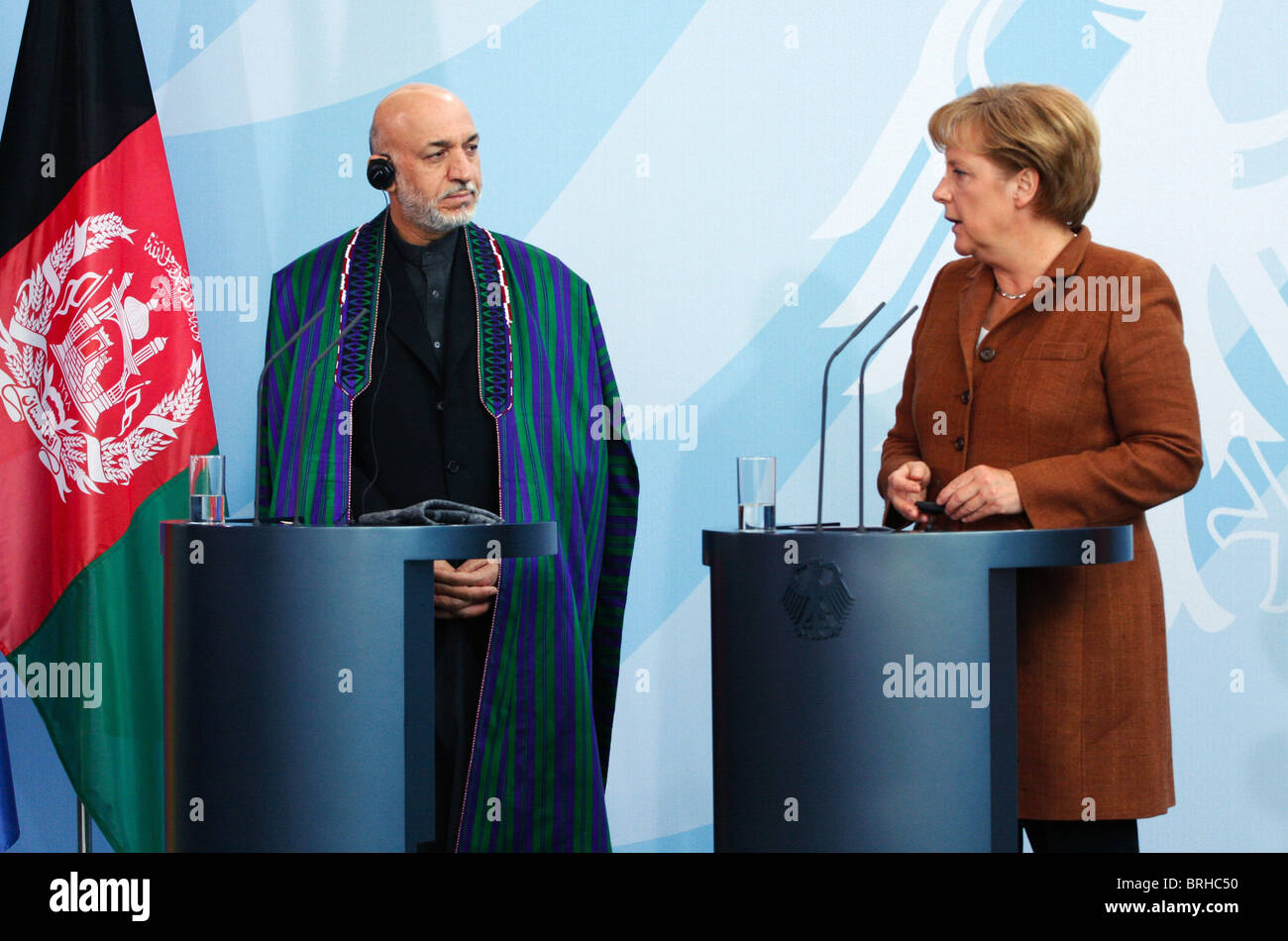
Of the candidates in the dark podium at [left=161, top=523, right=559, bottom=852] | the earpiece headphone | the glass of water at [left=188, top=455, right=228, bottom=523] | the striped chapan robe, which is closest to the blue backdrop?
the striped chapan robe

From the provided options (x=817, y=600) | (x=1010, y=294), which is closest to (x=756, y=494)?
(x=817, y=600)

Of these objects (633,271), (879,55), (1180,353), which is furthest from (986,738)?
(879,55)

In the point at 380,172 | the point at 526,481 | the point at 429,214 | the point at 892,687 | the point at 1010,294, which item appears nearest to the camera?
the point at 892,687

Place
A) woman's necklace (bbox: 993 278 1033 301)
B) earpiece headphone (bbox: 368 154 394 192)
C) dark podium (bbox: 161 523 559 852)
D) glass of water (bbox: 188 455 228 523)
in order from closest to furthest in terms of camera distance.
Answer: dark podium (bbox: 161 523 559 852) < glass of water (bbox: 188 455 228 523) < woman's necklace (bbox: 993 278 1033 301) < earpiece headphone (bbox: 368 154 394 192)

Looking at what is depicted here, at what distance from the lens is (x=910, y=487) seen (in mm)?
2164

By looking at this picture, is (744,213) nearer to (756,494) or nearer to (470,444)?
(470,444)

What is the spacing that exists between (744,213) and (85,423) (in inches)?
73.2

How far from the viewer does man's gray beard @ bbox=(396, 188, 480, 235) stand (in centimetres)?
287

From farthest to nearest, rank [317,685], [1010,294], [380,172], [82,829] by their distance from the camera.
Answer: [82,829], [380,172], [1010,294], [317,685]

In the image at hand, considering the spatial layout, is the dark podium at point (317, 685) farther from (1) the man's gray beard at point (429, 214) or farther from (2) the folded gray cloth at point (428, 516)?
(1) the man's gray beard at point (429, 214)

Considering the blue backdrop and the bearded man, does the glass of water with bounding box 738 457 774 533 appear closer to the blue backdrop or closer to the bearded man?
the bearded man

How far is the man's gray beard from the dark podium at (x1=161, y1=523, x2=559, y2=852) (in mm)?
1163

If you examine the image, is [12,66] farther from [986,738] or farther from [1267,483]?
[1267,483]

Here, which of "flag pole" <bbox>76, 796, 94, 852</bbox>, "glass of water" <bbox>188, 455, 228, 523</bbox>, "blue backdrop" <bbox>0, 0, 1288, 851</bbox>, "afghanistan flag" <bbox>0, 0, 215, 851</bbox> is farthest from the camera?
"blue backdrop" <bbox>0, 0, 1288, 851</bbox>
